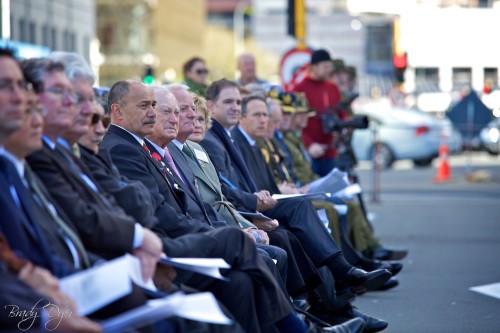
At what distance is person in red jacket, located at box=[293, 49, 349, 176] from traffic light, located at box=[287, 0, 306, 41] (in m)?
4.29

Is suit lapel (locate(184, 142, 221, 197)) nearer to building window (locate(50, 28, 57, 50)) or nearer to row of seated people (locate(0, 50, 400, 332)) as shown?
row of seated people (locate(0, 50, 400, 332))

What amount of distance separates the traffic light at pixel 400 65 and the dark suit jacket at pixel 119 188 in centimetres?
3033

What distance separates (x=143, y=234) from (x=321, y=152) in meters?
9.19

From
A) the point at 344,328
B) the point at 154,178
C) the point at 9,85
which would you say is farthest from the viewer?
the point at 154,178

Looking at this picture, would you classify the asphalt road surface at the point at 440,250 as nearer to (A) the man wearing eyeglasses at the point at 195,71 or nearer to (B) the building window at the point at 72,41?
(A) the man wearing eyeglasses at the point at 195,71

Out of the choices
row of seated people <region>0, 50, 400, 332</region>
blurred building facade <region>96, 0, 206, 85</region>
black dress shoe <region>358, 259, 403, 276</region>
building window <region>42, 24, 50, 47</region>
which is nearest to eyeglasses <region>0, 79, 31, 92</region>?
row of seated people <region>0, 50, 400, 332</region>

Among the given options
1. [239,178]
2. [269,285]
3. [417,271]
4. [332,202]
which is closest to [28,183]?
[269,285]

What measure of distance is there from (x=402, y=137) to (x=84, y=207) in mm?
30221

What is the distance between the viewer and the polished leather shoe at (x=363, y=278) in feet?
32.4

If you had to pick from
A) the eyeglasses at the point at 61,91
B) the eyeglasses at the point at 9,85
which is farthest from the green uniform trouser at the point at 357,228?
the eyeglasses at the point at 9,85

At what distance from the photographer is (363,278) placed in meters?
9.91

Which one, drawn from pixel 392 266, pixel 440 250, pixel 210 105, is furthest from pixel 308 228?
pixel 440 250

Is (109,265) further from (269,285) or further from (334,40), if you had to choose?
(334,40)

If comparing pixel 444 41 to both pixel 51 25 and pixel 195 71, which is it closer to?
pixel 51 25
